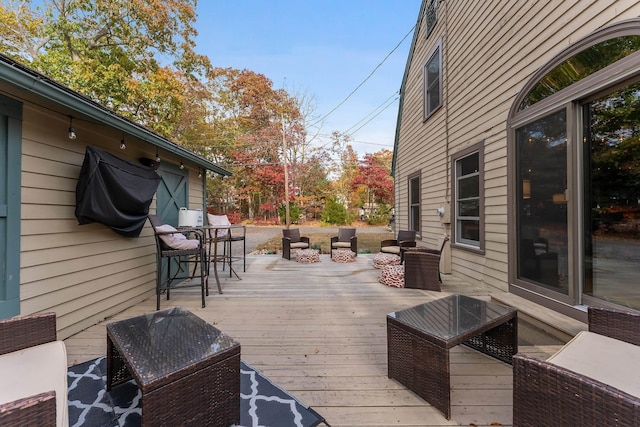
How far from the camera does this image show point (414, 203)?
257 inches

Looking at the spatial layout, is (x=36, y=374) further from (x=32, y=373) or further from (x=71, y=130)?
(x=71, y=130)

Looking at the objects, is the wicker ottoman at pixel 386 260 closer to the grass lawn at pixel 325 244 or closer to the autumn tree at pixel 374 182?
the grass lawn at pixel 325 244

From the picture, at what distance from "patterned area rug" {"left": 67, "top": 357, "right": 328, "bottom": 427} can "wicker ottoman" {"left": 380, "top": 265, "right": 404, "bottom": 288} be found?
8.65ft

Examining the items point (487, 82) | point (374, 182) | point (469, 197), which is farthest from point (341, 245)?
point (374, 182)

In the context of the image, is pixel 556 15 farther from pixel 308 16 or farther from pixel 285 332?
pixel 308 16

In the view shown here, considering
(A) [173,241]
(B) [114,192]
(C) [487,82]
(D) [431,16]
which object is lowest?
(A) [173,241]

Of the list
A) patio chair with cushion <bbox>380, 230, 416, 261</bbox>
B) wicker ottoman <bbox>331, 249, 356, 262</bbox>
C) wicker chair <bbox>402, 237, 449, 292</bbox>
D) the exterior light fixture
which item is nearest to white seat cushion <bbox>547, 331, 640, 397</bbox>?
wicker chair <bbox>402, 237, 449, 292</bbox>

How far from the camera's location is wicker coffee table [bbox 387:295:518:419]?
1480 mm

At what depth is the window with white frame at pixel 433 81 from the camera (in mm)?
5027

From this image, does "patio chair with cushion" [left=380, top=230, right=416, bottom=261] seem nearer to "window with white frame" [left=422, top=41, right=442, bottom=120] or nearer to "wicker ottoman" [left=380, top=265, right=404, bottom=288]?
"wicker ottoman" [left=380, top=265, right=404, bottom=288]

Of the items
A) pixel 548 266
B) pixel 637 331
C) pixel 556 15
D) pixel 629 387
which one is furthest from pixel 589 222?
pixel 556 15

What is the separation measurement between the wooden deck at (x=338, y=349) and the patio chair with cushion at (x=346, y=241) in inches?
81.9

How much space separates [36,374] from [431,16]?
733 centimetres

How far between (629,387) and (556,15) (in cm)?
324
